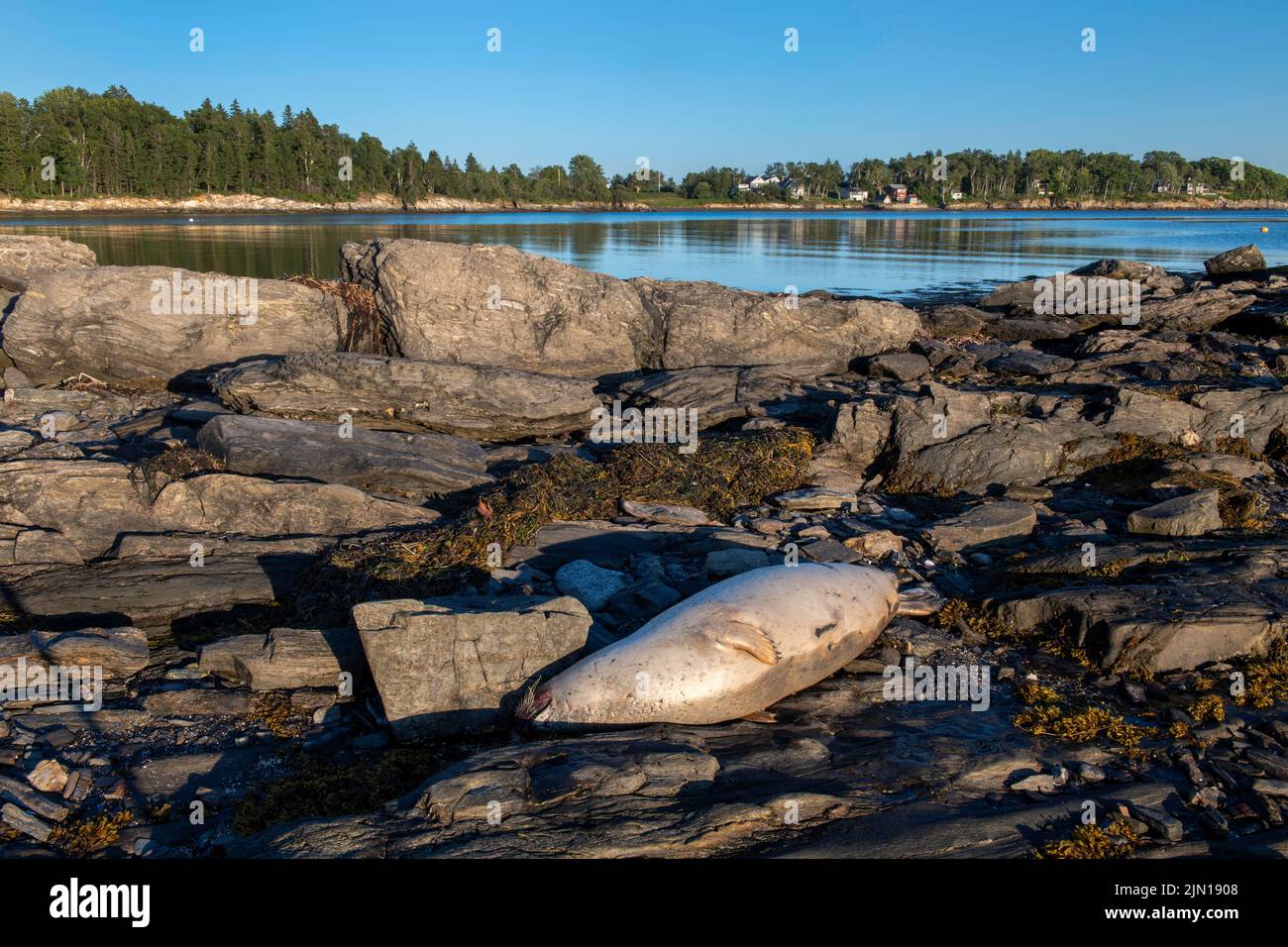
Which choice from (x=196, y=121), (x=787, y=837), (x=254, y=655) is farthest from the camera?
(x=196, y=121)

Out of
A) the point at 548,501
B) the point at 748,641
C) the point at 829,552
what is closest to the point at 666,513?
the point at 548,501

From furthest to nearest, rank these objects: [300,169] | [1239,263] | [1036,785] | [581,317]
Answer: [300,169], [1239,263], [581,317], [1036,785]

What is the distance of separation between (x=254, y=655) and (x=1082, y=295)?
2665cm

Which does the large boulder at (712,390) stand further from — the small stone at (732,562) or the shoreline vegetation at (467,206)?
the shoreline vegetation at (467,206)

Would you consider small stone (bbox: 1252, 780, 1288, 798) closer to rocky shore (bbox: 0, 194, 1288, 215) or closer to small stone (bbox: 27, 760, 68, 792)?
small stone (bbox: 27, 760, 68, 792)

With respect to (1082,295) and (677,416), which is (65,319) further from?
(1082,295)

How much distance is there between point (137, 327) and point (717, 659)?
1433 cm

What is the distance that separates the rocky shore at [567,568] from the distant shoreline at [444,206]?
88083 millimetres

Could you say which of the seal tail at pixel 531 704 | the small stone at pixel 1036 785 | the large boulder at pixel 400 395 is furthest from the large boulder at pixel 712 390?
the small stone at pixel 1036 785

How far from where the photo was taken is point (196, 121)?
391ft

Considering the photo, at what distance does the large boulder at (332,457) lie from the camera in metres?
10.7

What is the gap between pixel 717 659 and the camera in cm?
623

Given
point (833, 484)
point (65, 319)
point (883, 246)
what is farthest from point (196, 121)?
point (833, 484)

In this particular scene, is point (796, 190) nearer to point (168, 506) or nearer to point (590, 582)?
point (168, 506)
